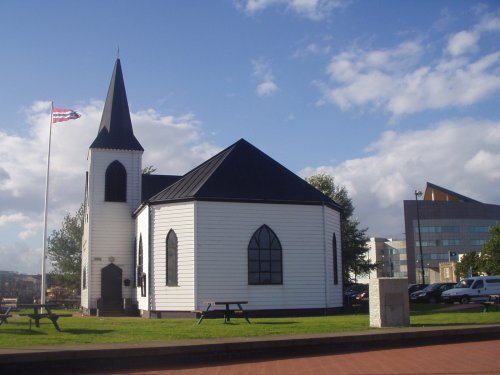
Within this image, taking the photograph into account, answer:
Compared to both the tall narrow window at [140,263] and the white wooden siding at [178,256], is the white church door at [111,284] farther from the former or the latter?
the white wooden siding at [178,256]

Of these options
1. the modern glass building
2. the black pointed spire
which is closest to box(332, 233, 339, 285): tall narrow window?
the black pointed spire

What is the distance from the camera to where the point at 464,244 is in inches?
4341

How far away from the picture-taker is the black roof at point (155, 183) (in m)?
36.3

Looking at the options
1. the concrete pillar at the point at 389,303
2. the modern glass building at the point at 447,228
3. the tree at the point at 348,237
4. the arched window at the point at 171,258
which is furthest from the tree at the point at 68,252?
the modern glass building at the point at 447,228

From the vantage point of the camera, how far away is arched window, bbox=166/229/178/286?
2720 cm

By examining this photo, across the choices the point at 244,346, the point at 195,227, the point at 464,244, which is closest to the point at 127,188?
the point at 195,227

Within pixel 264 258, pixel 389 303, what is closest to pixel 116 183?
pixel 264 258

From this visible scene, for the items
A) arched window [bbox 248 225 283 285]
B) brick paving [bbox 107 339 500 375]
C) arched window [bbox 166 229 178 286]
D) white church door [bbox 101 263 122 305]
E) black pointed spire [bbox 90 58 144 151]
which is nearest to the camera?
brick paving [bbox 107 339 500 375]

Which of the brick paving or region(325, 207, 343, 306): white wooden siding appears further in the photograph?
region(325, 207, 343, 306): white wooden siding

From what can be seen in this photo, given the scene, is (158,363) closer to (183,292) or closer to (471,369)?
(471,369)

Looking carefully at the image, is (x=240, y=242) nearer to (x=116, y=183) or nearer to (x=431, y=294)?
(x=116, y=183)

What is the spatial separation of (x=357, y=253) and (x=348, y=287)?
405 cm

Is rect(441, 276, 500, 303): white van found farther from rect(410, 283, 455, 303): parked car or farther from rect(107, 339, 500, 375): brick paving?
rect(107, 339, 500, 375): brick paving

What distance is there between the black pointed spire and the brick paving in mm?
25023
